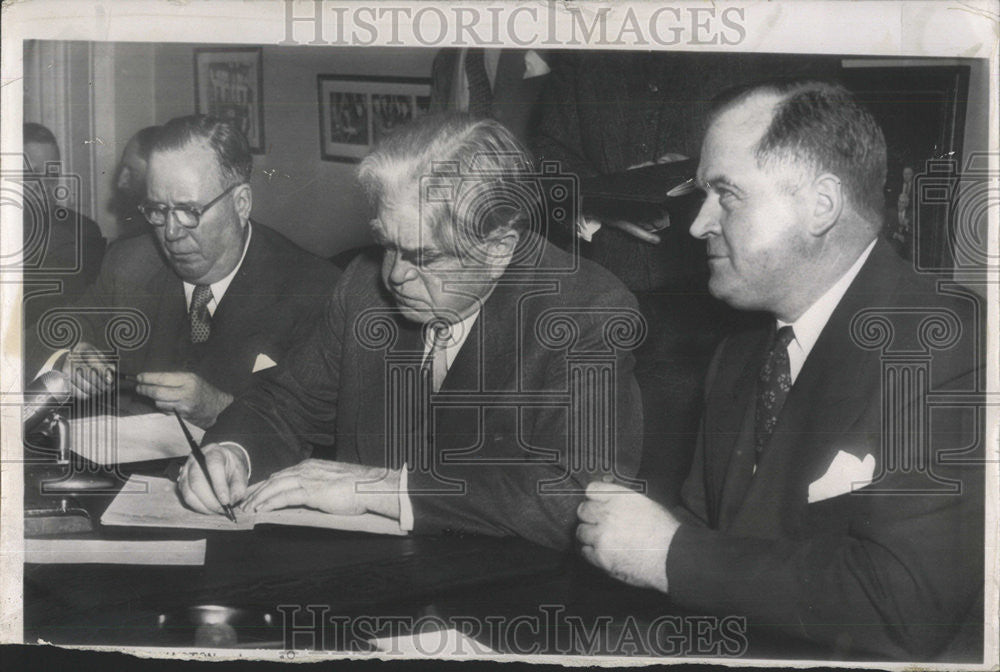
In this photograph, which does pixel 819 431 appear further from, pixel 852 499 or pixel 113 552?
pixel 113 552

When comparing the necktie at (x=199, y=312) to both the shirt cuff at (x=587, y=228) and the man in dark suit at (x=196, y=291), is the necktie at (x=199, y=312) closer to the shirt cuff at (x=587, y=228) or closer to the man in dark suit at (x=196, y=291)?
the man in dark suit at (x=196, y=291)

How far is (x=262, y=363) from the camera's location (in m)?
3.16

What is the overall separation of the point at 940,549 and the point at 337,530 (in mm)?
1574

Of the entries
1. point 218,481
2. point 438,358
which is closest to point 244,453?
point 218,481

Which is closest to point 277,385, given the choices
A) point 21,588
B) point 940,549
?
point 21,588

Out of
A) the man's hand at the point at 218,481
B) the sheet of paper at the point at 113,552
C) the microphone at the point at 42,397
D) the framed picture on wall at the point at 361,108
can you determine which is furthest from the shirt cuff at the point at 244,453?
the framed picture on wall at the point at 361,108

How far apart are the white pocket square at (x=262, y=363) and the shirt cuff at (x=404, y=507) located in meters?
0.46

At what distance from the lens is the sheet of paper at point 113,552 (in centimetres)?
312

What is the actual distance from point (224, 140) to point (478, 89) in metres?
0.69

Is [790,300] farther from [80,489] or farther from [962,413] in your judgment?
[80,489]

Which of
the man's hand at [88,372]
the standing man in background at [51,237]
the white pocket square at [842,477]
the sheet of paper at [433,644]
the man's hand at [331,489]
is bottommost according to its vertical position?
the sheet of paper at [433,644]

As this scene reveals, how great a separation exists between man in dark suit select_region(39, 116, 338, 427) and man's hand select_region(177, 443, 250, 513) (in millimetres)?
102

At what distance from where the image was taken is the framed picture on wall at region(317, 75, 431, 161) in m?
3.08

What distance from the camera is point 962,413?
3082 millimetres
